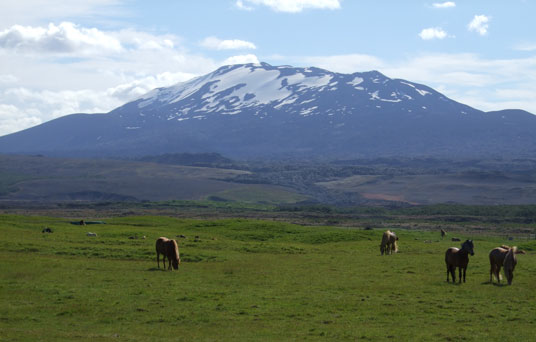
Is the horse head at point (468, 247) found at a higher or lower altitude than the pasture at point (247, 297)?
higher

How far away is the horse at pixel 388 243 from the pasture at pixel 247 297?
1.41 metres

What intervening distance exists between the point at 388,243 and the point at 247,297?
2343 centimetres

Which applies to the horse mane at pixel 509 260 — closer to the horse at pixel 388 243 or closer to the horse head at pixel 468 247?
the horse head at pixel 468 247

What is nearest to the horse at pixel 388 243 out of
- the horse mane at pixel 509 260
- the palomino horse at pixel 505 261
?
the palomino horse at pixel 505 261

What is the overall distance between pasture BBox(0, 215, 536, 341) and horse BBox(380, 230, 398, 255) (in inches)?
55.4

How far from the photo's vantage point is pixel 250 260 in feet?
144

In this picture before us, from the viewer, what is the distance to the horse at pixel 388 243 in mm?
49688

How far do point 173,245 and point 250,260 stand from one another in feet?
24.3

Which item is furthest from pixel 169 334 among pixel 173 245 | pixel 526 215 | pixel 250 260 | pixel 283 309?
pixel 526 215

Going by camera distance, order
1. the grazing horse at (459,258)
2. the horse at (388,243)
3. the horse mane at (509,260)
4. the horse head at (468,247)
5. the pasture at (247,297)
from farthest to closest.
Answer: the horse at (388,243) → the grazing horse at (459,258) → the horse head at (468,247) → the horse mane at (509,260) → the pasture at (247,297)

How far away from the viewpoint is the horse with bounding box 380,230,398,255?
49688 millimetres

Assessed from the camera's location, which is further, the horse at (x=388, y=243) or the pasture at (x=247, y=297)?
the horse at (x=388, y=243)

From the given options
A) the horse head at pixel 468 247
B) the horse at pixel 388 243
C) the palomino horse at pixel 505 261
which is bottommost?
the horse at pixel 388 243

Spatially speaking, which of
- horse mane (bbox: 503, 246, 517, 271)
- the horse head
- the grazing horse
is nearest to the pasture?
the grazing horse
